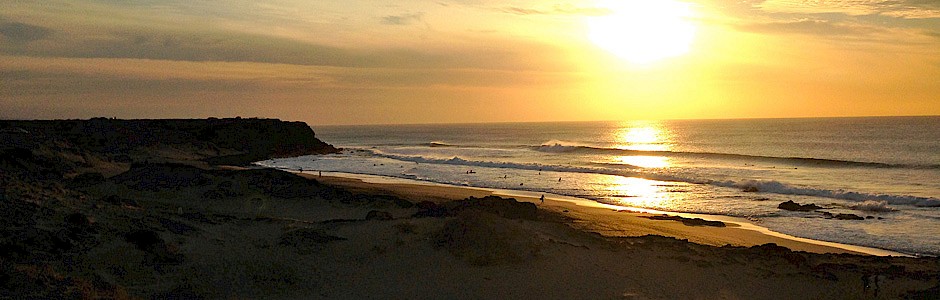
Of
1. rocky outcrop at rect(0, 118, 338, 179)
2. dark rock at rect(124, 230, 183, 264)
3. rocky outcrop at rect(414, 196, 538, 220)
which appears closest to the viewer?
dark rock at rect(124, 230, 183, 264)

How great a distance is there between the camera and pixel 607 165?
53.8 m

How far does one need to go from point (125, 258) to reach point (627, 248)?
10.5 m

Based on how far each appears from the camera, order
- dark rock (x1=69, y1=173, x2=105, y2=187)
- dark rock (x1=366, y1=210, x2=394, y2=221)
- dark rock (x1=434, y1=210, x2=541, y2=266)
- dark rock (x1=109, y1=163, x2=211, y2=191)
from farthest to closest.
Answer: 1. dark rock (x1=109, y1=163, x2=211, y2=191)
2. dark rock (x1=69, y1=173, x2=105, y2=187)
3. dark rock (x1=366, y1=210, x2=394, y2=221)
4. dark rock (x1=434, y1=210, x2=541, y2=266)

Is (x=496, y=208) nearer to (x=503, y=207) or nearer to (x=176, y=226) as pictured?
(x=503, y=207)

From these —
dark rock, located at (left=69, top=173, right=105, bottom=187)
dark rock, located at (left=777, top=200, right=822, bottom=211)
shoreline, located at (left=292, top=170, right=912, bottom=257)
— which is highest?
dark rock, located at (left=69, top=173, right=105, bottom=187)

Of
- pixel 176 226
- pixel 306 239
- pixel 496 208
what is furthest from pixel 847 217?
pixel 176 226

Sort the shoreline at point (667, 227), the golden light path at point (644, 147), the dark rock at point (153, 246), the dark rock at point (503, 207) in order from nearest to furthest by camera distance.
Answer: the dark rock at point (153, 246) → the shoreline at point (667, 227) → the dark rock at point (503, 207) → the golden light path at point (644, 147)

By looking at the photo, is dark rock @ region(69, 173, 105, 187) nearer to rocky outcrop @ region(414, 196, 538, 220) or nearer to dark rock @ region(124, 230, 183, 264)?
rocky outcrop @ region(414, 196, 538, 220)

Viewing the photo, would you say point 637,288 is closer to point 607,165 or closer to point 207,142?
point 607,165

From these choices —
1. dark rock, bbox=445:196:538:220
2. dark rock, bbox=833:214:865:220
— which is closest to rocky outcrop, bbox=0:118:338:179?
dark rock, bbox=445:196:538:220

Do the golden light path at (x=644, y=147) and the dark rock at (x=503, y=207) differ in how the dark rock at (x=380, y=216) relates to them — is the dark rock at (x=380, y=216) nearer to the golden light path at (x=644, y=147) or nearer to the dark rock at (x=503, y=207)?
the dark rock at (x=503, y=207)

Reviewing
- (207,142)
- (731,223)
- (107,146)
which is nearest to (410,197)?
(731,223)

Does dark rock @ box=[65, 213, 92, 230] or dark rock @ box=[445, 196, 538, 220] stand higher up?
dark rock @ box=[65, 213, 92, 230]

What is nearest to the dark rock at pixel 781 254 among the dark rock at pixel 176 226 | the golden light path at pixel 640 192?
the golden light path at pixel 640 192
